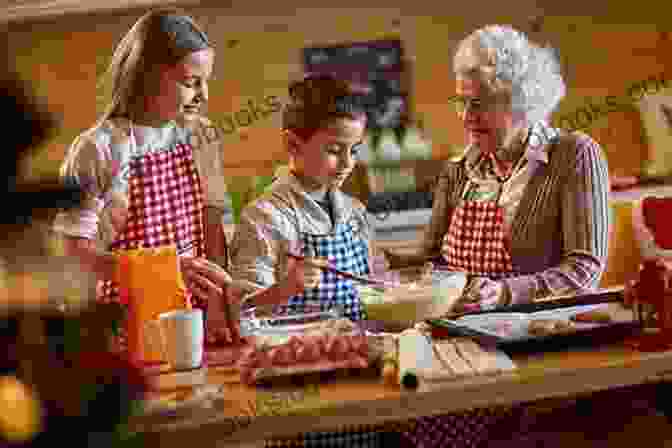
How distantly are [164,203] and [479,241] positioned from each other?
0.69m

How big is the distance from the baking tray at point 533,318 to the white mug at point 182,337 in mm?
379

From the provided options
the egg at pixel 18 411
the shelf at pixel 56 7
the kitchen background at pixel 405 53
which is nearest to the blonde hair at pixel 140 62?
the egg at pixel 18 411

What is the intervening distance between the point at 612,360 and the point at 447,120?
8.86 ft

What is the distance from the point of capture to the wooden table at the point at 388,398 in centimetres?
113

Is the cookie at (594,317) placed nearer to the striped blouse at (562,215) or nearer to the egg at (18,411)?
the striped blouse at (562,215)

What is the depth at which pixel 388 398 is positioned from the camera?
1.17 m

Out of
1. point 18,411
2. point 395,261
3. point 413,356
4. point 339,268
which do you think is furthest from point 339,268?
point 18,411

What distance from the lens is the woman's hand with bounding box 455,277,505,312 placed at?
1.76 m

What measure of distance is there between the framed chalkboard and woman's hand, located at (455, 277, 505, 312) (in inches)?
83.1

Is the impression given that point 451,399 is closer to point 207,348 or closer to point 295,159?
point 207,348

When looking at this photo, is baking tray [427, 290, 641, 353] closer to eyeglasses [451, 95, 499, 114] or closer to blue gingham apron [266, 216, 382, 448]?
blue gingham apron [266, 216, 382, 448]

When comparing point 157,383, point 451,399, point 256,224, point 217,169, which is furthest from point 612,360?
point 217,169

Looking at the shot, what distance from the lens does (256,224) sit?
199 cm

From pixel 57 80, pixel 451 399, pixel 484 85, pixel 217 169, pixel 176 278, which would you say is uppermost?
pixel 57 80
